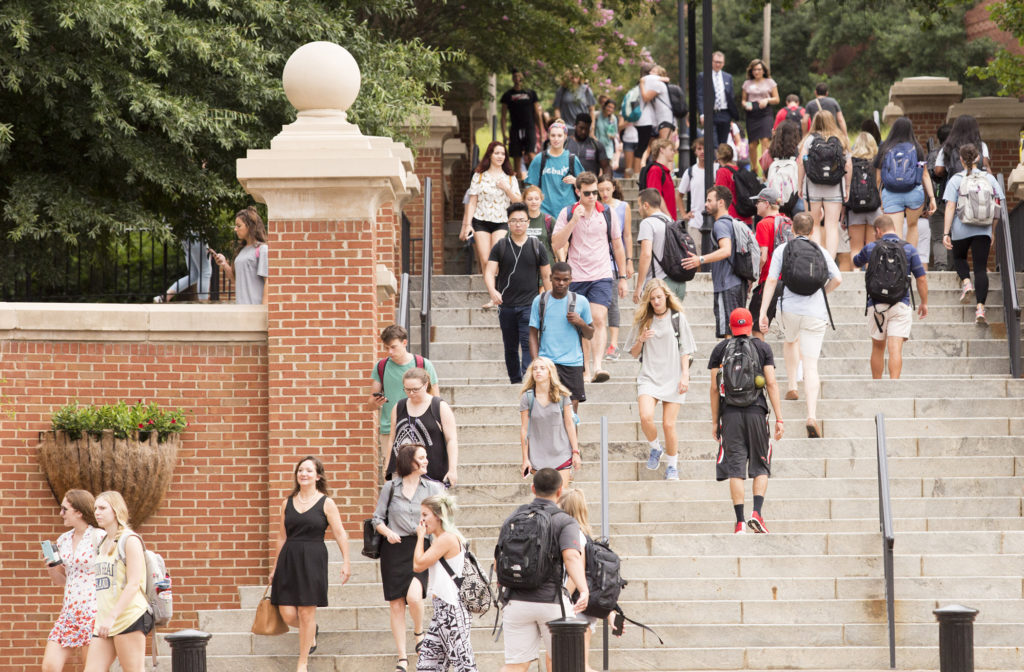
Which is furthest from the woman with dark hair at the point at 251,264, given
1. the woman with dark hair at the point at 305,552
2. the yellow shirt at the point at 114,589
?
the yellow shirt at the point at 114,589

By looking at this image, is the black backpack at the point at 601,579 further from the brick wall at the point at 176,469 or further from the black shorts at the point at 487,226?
the black shorts at the point at 487,226

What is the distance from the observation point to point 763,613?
1094 centimetres

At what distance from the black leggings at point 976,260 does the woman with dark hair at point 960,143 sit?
37.9 inches

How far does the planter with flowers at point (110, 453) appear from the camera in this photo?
37.7ft

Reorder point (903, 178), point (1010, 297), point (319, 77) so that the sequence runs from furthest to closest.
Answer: point (903, 178) < point (1010, 297) < point (319, 77)

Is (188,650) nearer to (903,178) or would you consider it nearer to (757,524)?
(757,524)

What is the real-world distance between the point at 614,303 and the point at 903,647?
5258mm

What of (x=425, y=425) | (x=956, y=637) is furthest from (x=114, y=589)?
(x=956, y=637)

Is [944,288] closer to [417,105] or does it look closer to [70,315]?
[417,105]

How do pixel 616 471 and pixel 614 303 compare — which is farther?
pixel 614 303

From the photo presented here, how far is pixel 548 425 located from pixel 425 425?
0.94 m

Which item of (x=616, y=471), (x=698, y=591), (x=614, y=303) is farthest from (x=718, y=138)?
(x=698, y=591)

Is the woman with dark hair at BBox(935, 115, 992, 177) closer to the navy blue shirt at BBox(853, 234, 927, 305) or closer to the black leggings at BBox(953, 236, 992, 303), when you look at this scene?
the black leggings at BBox(953, 236, 992, 303)

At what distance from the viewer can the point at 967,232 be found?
16.0 m
